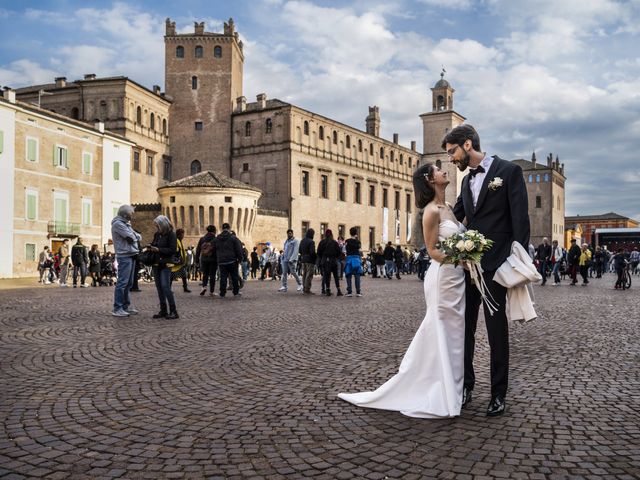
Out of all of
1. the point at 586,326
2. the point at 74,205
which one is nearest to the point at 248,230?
the point at 74,205

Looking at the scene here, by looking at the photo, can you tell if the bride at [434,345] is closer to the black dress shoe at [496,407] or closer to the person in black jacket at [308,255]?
the black dress shoe at [496,407]

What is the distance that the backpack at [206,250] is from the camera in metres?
15.4

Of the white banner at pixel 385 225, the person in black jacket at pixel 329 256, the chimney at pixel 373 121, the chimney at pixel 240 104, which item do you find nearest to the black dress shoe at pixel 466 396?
the person in black jacket at pixel 329 256

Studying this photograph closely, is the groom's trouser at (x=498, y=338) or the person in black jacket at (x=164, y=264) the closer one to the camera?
the groom's trouser at (x=498, y=338)

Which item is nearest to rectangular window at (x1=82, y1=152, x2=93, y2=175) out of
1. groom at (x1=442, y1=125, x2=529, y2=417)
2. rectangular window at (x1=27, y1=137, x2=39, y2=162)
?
rectangular window at (x1=27, y1=137, x2=39, y2=162)

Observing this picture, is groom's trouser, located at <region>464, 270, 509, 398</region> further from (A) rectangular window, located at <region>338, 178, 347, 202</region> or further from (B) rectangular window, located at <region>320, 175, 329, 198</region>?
(A) rectangular window, located at <region>338, 178, 347, 202</region>

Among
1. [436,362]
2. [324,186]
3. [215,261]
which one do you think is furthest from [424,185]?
[324,186]

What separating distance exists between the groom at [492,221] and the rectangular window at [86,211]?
36517 mm

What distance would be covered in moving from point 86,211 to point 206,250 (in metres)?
25.1

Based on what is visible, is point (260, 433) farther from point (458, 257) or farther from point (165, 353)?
point (165, 353)

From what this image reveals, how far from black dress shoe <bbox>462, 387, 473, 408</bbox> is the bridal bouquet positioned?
66 centimetres

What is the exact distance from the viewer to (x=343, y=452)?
129 inches

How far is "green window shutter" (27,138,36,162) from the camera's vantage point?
3323 centimetres

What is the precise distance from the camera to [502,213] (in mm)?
4219
